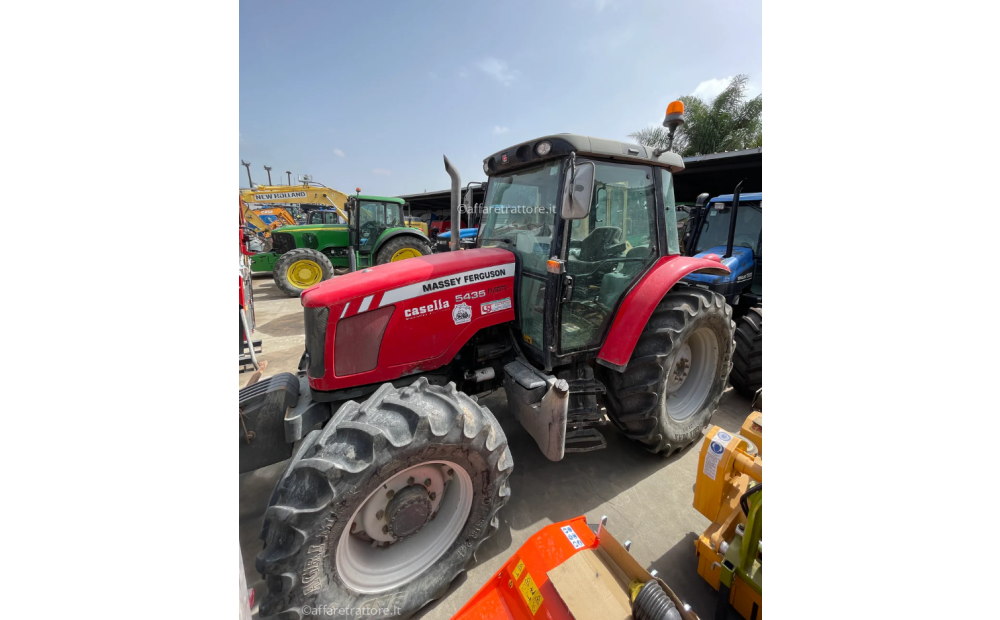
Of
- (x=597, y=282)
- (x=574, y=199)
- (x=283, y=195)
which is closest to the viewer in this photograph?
(x=574, y=199)

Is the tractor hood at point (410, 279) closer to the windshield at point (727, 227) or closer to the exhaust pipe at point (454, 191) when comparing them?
the exhaust pipe at point (454, 191)

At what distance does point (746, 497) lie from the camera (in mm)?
1729

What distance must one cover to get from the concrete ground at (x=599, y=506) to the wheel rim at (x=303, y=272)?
6603 mm

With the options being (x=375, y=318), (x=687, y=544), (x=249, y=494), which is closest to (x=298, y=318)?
(x=249, y=494)

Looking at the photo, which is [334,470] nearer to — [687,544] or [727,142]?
[687,544]

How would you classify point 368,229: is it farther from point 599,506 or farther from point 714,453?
point 714,453

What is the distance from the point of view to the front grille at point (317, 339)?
2.00 m

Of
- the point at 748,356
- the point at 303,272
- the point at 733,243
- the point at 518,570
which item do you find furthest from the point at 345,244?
the point at 518,570

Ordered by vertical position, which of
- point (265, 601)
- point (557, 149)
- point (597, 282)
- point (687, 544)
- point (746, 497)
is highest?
point (557, 149)

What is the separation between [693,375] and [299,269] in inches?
318

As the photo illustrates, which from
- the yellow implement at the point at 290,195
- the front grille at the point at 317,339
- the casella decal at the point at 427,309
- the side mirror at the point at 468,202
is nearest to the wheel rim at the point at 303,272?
the yellow implement at the point at 290,195

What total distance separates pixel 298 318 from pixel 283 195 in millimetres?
7156

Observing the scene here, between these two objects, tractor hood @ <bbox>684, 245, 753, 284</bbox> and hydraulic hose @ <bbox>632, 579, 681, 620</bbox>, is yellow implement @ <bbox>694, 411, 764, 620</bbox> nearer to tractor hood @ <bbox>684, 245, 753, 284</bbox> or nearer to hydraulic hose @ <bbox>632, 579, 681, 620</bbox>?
hydraulic hose @ <bbox>632, 579, 681, 620</bbox>

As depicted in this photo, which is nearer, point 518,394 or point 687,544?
point 687,544
